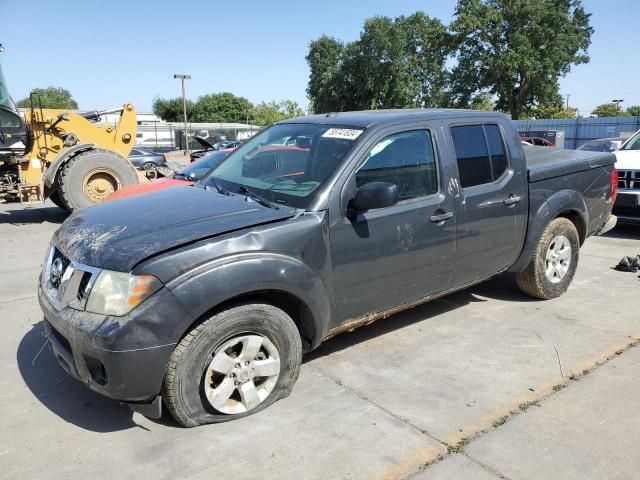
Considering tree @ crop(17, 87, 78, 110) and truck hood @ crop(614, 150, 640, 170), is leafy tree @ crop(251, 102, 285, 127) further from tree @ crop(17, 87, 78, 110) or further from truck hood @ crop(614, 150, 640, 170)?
truck hood @ crop(614, 150, 640, 170)

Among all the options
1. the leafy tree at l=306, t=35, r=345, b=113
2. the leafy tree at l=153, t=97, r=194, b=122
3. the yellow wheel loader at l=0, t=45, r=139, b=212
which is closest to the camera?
the yellow wheel loader at l=0, t=45, r=139, b=212

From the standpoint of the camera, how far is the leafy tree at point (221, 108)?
327 feet

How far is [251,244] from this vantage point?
3043mm

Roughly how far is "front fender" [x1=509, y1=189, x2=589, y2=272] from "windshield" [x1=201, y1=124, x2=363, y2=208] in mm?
2007

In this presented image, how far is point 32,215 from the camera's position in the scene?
38.3ft

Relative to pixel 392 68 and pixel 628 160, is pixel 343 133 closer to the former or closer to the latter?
pixel 628 160

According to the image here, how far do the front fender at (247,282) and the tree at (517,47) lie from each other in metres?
45.2

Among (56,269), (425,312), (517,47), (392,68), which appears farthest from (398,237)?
(392,68)

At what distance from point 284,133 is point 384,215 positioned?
1242mm

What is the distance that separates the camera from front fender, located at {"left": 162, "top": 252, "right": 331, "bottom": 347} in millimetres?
2805

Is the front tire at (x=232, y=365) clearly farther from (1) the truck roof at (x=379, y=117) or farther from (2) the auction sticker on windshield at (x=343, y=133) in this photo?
(1) the truck roof at (x=379, y=117)

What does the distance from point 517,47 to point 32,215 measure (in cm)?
4195

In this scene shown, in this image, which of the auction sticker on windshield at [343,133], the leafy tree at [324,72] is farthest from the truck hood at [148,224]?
the leafy tree at [324,72]

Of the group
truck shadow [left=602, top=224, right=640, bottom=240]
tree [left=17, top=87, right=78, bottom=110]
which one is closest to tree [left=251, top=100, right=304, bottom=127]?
tree [left=17, top=87, right=78, bottom=110]
